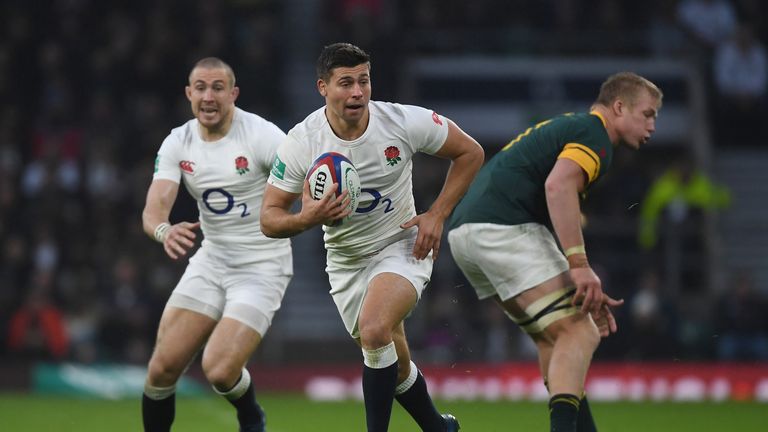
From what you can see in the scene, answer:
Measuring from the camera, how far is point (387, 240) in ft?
23.9

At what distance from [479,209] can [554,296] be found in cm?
70

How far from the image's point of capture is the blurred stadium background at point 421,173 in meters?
16.0

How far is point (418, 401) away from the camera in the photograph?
24.6ft

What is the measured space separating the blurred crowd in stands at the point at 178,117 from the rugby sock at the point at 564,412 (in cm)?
895

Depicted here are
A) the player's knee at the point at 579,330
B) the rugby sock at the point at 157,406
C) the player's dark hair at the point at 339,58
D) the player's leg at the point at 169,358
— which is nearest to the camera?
the player's knee at the point at 579,330

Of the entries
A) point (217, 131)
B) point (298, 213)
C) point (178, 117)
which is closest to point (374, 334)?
point (298, 213)

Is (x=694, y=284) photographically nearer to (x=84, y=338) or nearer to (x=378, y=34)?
(x=378, y=34)

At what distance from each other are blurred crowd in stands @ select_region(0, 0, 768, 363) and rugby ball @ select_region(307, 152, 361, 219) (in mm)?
8830

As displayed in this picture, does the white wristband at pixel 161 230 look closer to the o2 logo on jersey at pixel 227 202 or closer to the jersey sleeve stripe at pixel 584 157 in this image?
the o2 logo on jersey at pixel 227 202

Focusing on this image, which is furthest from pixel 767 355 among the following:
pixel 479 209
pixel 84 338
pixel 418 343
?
pixel 479 209

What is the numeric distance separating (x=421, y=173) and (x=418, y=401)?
10.6 metres

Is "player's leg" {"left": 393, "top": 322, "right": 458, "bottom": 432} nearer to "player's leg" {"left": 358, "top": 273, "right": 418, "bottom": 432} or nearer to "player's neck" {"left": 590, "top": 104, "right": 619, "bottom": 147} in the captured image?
"player's leg" {"left": 358, "top": 273, "right": 418, "bottom": 432}

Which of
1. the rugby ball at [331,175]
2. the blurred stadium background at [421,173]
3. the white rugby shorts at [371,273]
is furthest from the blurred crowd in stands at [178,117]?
the rugby ball at [331,175]

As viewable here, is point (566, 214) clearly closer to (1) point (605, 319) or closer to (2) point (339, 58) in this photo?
(1) point (605, 319)
